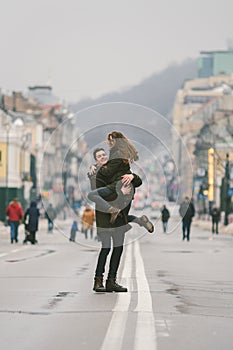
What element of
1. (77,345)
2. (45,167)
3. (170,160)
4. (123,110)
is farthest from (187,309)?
(45,167)

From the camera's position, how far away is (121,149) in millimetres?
13273

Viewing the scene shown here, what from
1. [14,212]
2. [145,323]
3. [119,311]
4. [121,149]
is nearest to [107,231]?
[121,149]

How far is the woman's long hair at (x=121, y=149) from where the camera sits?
13.2 meters

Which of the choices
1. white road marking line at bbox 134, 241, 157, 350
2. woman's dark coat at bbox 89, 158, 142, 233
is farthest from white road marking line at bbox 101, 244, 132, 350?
woman's dark coat at bbox 89, 158, 142, 233

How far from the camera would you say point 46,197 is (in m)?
16.0

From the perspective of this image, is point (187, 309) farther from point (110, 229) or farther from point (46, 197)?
point (46, 197)

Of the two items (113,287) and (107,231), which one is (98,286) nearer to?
(113,287)

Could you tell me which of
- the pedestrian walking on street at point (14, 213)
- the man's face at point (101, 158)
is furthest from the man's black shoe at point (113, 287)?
the pedestrian walking on street at point (14, 213)

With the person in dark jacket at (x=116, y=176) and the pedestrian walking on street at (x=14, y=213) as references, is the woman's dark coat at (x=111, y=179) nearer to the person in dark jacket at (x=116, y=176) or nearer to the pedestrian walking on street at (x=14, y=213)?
the person in dark jacket at (x=116, y=176)

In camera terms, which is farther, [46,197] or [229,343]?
[46,197]

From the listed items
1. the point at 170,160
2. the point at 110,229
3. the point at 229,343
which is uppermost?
the point at 170,160

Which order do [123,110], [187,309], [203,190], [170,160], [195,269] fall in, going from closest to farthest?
1. [187,309]
2. [123,110]
3. [170,160]
4. [195,269]
5. [203,190]

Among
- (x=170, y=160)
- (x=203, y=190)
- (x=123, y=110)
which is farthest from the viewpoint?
(x=203, y=190)

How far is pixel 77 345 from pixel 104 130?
7638mm
